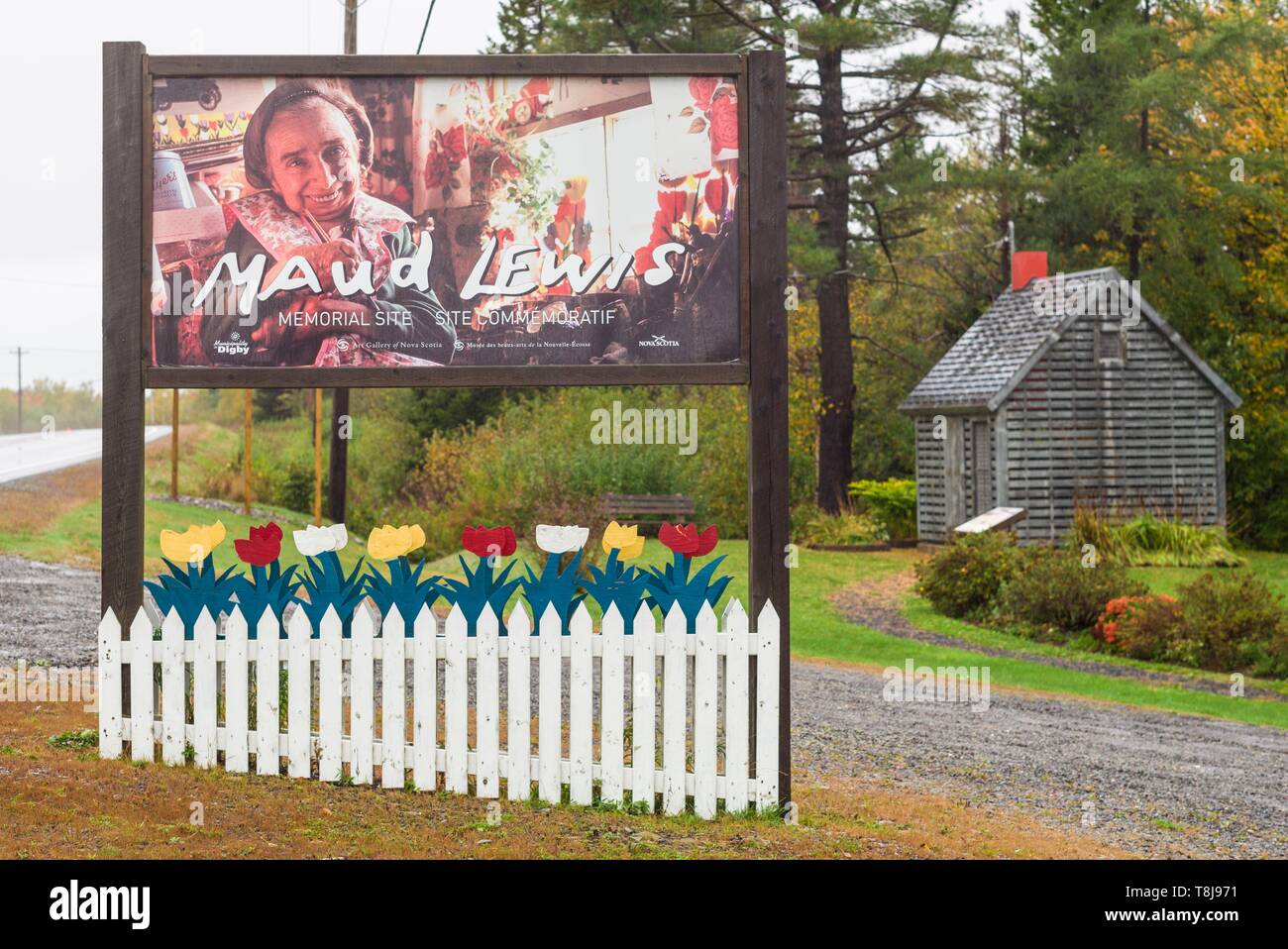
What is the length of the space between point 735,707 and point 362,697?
1.90 meters

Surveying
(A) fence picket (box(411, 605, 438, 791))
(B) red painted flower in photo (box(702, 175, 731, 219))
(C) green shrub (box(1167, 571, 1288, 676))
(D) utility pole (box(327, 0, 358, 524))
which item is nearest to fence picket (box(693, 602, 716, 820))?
(A) fence picket (box(411, 605, 438, 791))

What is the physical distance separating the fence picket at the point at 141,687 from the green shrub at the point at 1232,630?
12790 millimetres

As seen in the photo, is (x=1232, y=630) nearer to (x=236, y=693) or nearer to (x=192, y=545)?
(x=236, y=693)

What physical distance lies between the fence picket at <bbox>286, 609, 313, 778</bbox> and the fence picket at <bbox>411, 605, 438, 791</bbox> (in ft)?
1.83

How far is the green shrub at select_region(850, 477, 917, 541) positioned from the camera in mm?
29953

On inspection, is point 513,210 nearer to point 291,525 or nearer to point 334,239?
point 334,239

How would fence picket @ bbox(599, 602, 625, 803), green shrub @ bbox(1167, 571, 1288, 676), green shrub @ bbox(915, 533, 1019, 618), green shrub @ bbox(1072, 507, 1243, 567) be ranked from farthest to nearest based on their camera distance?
1. green shrub @ bbox(1072, 507, 1243, 567)
2. green shrub @ bbox(915, 533, 1019, 618)
3. green shrub @ bbox(1167, 571, 1288, 676)
4. fence picket @ bbox(599, 602, 625, 803)

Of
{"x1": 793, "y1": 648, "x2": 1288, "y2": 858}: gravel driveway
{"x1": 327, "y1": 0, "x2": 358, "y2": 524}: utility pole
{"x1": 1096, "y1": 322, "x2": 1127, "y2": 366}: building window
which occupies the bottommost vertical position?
{"x1": 793, "y1": 648, "x2": 1288, "y2": 858}: gravel driveway

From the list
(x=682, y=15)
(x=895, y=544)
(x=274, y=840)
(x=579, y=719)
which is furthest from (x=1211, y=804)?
(x=682, y=15)

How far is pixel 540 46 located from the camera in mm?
30109

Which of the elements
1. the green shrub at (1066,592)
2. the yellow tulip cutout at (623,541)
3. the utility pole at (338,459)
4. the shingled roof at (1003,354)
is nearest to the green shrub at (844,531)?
the shingled roof at (1003,354)

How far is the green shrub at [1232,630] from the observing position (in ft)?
52.1

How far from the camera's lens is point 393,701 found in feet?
23.0

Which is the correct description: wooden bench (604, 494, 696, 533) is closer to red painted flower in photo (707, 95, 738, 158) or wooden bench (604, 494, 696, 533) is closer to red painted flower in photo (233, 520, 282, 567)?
red painted flower in photo (233, 520, 282, 567)
